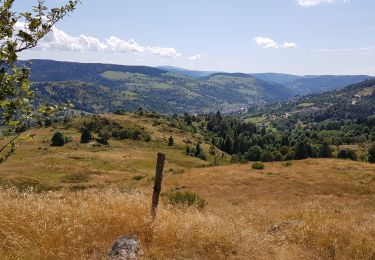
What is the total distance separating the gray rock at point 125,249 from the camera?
28.3 ft

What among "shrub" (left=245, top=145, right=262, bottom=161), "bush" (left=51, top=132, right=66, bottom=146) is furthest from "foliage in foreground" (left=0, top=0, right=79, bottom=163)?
"shrub" (left=245, top=145, right=262, bottom=161)

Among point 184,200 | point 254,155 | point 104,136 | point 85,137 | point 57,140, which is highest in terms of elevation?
point 184,200

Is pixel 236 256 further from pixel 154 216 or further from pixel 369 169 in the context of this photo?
pixel 369 169

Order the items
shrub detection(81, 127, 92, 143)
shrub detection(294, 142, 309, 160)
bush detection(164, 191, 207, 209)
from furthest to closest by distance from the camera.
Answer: shrub detection(81, 127, 92, 143) < shrub detection(294, 142, 309, 160) < bush detection(164, 191, 207, 209)

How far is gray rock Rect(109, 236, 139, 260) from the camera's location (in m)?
8.62

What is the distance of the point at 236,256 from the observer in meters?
9.85

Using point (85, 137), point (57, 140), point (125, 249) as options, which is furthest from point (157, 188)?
→ point (85, 137)

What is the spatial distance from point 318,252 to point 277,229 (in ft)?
6.62

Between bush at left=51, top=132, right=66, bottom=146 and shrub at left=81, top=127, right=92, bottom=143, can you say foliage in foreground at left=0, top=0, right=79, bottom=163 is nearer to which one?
bush at left=51, top=132, right=66, bottom=146

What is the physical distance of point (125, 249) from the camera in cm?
882

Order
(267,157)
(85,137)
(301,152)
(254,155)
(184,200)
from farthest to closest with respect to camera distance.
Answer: (85,137) < (254,155) < (267,157) < (301,152) < (184,200)

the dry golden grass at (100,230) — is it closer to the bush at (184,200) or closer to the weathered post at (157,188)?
the weathered post at (157,188)

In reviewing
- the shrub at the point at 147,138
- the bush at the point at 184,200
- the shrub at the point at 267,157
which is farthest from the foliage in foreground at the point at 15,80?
the shrub at the point at 147,138

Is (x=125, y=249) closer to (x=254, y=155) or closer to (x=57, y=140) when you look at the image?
(x=57, y=140)
